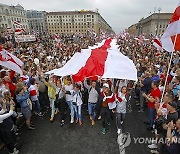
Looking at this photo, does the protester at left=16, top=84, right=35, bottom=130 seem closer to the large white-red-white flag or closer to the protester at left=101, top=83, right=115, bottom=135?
the protester at left=101, top=83, right=115, bottom=135

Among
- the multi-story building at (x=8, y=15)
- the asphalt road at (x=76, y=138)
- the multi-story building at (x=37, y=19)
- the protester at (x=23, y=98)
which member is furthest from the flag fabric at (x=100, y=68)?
the multi-story building at (x=37, y=19)

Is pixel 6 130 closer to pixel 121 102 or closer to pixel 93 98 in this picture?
pixel 93 98

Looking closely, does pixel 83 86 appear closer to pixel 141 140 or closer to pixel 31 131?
pixel 31 131

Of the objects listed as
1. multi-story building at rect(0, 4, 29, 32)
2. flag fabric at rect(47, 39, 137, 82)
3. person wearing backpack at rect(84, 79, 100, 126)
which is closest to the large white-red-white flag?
flag fabric at rect(47, 39, 137, 82)

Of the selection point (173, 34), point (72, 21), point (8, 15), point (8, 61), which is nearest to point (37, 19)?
point (72, 21)

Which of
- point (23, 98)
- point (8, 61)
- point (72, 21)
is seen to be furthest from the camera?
point (72, 21)

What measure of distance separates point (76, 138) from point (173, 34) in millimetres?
4128

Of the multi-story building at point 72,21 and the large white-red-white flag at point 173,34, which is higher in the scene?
the multi-story building at point 72,21

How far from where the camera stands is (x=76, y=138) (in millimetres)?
5152

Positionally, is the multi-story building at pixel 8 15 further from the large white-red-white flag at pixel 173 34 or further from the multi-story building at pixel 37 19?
the large white-red-white flag at pixel 173 34

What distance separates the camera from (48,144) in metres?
4.89

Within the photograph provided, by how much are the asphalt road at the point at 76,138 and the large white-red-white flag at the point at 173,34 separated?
2.75 m

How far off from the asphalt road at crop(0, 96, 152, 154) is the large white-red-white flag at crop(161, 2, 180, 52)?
2.75 m

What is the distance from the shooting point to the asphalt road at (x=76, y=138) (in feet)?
15.1
